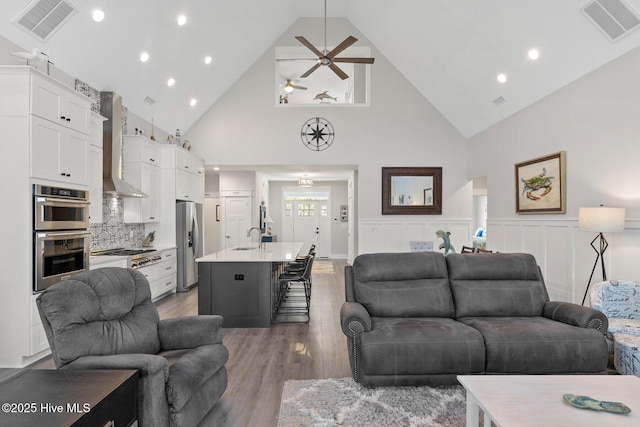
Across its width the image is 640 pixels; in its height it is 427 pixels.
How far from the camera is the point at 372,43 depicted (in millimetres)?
7426

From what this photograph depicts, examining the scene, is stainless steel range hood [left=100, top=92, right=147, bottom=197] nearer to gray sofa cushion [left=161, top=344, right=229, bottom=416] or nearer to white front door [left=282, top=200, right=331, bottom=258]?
gray sofa cushion [left=161, top=344, right=229, bottom=416]

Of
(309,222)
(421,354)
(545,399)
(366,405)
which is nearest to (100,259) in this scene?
(366,405)

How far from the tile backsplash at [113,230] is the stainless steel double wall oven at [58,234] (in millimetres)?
1224

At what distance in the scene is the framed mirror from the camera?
759cm

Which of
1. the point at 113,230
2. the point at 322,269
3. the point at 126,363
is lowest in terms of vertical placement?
the point at 322,269

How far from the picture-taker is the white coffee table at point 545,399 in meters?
1.56

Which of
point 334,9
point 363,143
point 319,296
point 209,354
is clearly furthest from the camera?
point 363,143

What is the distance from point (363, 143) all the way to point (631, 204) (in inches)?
188

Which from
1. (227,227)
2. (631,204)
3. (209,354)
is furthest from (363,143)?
(209,354)

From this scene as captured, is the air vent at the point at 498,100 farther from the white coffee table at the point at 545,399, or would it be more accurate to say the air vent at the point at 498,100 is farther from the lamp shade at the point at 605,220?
the white coffee table at the point at 545,399

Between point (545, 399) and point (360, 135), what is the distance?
6358mm

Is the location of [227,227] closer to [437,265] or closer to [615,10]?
[437,265]

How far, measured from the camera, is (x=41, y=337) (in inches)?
126

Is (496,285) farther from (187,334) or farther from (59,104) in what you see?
(59,104)
